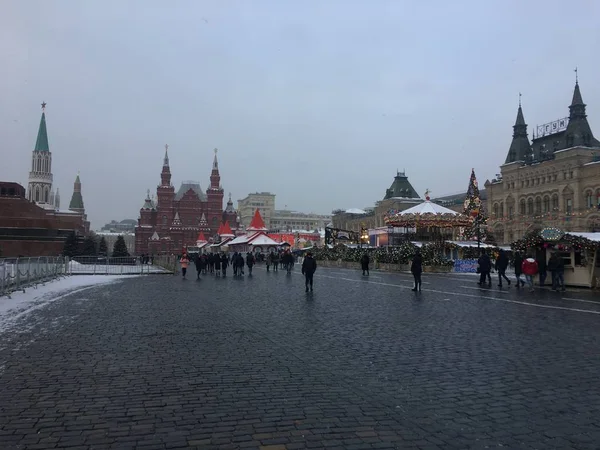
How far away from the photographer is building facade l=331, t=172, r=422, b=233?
273ft

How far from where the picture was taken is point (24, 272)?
18.2 metres

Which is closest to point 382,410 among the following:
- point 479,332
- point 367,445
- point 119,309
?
point 367,445

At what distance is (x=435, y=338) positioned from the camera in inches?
342

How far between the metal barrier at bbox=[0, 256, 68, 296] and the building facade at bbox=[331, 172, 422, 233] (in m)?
50.2

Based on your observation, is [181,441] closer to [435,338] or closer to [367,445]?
[367,445]

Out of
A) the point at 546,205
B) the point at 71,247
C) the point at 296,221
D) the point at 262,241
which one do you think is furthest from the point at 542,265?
the point at 296,221

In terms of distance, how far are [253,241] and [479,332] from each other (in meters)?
41.2

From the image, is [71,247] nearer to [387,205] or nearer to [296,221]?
[387,205]

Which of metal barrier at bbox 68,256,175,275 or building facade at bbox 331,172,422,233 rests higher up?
building facade at bbox 331,172,422,233

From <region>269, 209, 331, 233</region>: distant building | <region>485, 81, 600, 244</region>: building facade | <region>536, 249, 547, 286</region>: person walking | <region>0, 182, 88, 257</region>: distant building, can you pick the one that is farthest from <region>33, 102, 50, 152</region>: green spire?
<region>536, 249, 547, 286</region>: person walking

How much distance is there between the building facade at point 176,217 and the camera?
10225 cm

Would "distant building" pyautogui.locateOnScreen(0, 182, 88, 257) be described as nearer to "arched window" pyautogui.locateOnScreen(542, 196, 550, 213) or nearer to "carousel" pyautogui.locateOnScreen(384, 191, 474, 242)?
"carousel" pyautogui.locateOnScreen(384, 191, 474, 242)

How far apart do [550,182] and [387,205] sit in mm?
29320

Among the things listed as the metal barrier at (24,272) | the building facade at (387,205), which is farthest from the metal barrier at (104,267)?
the building facade at (387,205)
